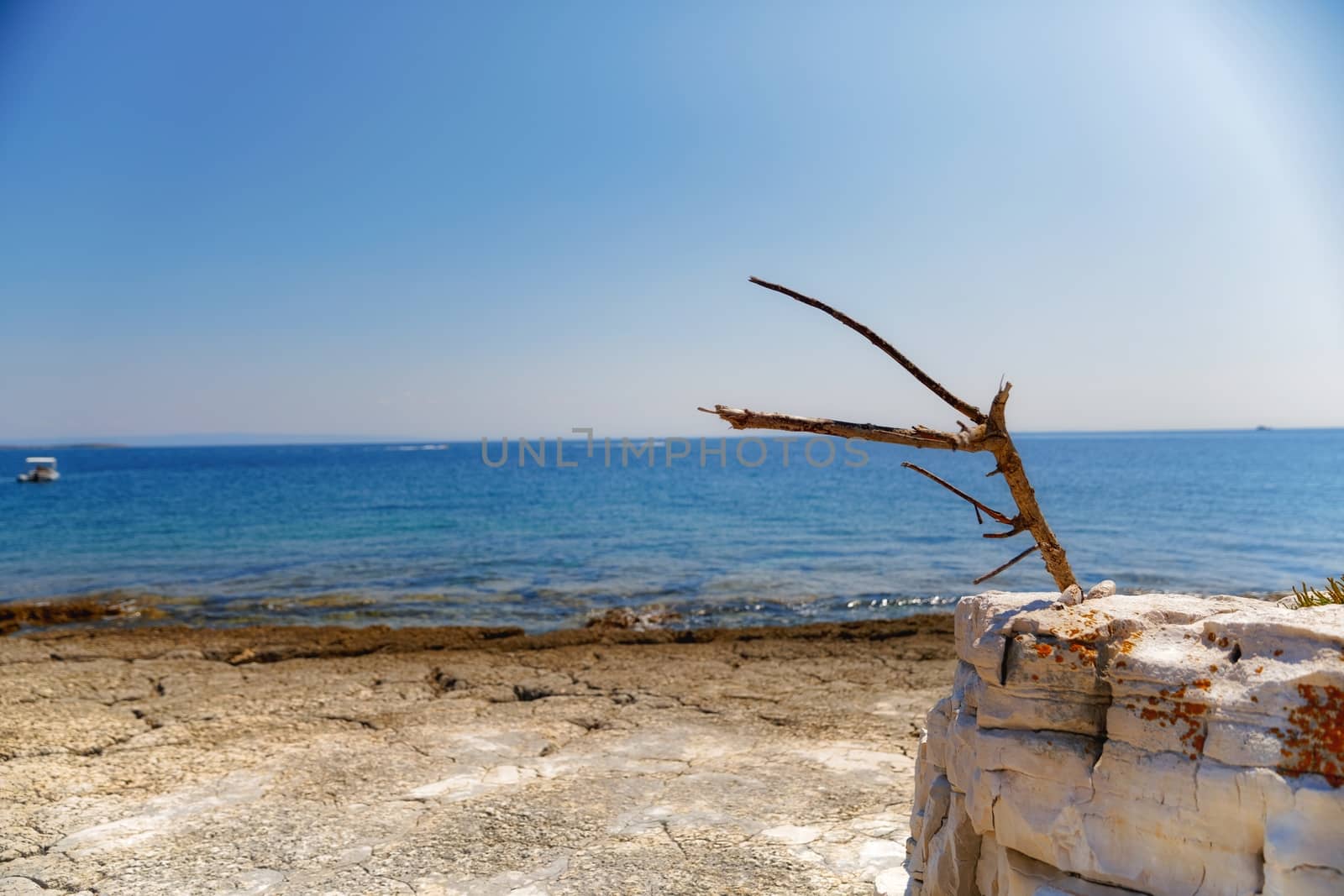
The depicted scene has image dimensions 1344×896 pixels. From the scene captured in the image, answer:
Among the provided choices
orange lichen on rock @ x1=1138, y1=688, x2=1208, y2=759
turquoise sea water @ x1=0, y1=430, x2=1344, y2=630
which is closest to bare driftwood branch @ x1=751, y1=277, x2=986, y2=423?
orange lichen on rock @ x1=1138, y1=688, x2=1208, y2=759

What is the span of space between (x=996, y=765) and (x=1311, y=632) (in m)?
1.16

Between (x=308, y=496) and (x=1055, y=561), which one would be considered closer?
(x=1055, y=561)

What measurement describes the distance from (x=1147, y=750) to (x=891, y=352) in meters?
1.90

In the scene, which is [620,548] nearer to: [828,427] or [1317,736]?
[828,427]

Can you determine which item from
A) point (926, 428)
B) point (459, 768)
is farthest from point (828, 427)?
point (459, 768)

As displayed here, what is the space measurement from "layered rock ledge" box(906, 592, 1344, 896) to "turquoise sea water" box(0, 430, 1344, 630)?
12.3 m

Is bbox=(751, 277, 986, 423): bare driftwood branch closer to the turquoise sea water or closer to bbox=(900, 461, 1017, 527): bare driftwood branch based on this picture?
bbox=(900, 461, 1017, 527): bare driftwood branch

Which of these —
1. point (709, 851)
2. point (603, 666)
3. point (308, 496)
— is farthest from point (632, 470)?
point (709, 851)

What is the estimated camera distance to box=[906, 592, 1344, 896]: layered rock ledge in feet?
8.45

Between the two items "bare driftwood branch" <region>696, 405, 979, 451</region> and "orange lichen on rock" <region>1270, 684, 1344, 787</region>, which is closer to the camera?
"orange lichen on rock" <region>1270, 684, 1344, 787</region>

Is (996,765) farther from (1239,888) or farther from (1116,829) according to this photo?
(1239,888)

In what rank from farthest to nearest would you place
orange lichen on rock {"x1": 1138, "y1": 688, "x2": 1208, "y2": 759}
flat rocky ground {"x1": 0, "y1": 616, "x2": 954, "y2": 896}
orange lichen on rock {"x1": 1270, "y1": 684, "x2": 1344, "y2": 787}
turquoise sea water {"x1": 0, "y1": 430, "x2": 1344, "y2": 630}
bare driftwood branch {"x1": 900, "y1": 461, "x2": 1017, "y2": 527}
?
turquoise sea water {"x1": 0, "y1": 430, "x2": 1344, "y2": 630}
flat rocky ground {"x1": 0, "y1": 616, "x2": 954, "y2": 896}
bare driftwood branch {"x1": 900, "y1": 461, "x2": 1017, "y2": 527}
orange lichen on rock {"x1": 1138, "y1": 688, "x2": 1208, "y2": 759}
orange lichen on rock {"x1": 1270, "y1": 684, "x2": 1344, "y2": 787}

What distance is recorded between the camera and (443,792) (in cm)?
Answer: 641

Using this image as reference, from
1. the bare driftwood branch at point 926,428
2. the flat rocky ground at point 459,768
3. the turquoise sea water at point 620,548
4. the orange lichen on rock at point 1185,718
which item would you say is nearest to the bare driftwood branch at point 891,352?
the bare driftwood branch at point 926,428
